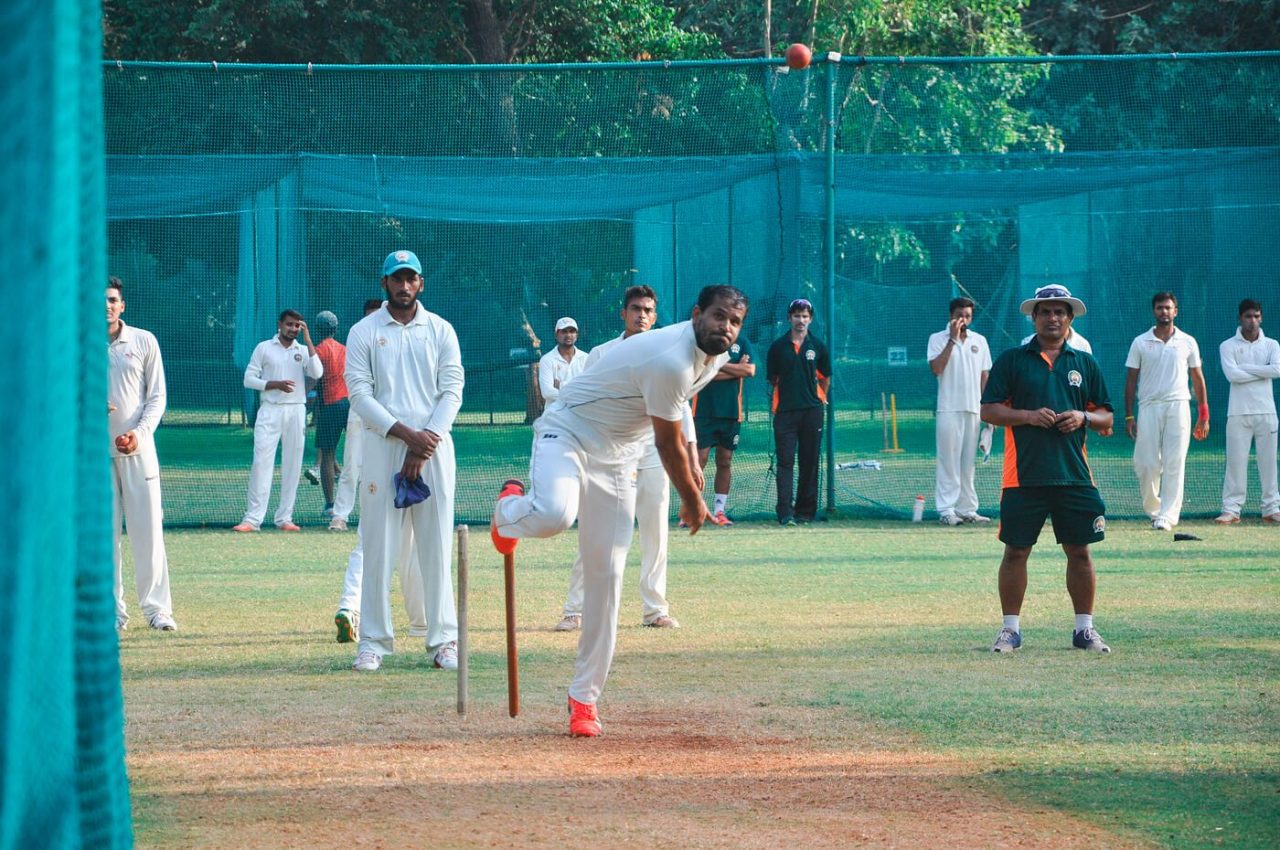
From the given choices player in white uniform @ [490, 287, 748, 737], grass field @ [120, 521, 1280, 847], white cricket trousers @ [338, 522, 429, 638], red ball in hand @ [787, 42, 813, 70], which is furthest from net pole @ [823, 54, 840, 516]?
player in white uniform @ [490, 287, 748, 737]

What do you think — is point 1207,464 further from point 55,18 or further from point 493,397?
point 55,18

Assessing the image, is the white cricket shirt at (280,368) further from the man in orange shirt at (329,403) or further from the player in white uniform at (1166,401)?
the player in white uniform at (1166,401)

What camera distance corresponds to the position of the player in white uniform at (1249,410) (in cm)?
1706

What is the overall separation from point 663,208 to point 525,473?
130 inches

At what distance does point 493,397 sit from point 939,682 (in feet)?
33.9

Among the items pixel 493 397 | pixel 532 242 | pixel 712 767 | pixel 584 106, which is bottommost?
pixel 712 767

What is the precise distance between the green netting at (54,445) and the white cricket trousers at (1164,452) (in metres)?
14.8

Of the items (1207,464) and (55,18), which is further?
(1207,464)

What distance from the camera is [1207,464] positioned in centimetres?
1852

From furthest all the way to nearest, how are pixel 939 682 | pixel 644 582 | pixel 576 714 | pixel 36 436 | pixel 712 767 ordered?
pixel 644 582 → pixel 939 682 → pixel 576 714 → pixel 712 767 → pixel 36 436

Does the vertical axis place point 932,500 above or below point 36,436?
below

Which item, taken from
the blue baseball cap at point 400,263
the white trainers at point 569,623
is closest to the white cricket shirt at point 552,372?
the white trainers at point 569,623

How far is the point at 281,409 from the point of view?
17.1 metres

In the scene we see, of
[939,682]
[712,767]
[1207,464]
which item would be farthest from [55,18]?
[1207,464]
